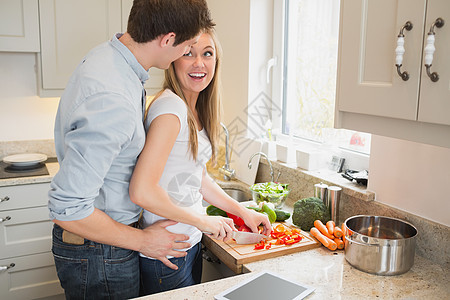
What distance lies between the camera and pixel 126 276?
138cm

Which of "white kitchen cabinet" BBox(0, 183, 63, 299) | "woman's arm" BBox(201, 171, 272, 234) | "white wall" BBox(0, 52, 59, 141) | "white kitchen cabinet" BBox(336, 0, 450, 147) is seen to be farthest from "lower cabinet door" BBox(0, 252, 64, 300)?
"white kitchen cabinet" BBox(336, 0, 450, 147)

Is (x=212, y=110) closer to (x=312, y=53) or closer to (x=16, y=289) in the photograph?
(x=312, y=53)

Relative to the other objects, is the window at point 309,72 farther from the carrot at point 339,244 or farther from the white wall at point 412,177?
the carrot at point 339,244

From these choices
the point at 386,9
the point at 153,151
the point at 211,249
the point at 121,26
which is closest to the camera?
the point at 386,9

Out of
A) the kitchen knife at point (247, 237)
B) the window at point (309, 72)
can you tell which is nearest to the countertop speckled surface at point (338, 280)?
the kitchen knife at point (247, 237)

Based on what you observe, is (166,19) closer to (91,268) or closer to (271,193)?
(91,268)

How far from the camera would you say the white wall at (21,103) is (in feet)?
9.46

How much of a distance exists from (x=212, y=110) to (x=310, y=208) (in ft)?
1.83

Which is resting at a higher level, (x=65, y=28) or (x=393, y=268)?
(x=65, y=28)

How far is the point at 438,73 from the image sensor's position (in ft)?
3.34

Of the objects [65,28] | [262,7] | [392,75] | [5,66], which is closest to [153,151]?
[392,75]

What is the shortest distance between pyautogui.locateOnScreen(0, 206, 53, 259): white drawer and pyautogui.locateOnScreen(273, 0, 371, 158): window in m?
1.50

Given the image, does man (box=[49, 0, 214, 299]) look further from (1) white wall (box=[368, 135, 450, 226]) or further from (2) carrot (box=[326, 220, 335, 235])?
(1) white wall (box=[368, 135, 450, 226])

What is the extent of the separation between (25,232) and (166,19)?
1.88 m
